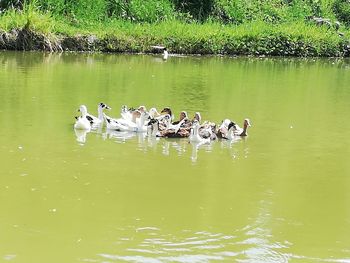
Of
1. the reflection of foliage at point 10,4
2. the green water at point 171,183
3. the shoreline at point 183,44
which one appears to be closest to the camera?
the green water at point 171,183

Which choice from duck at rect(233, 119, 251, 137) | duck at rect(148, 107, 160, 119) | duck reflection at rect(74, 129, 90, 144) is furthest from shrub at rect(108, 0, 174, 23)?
duck reflection at rect(74, 129, 90, 144)

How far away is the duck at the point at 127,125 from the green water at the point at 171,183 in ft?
0.93

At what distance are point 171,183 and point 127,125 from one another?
2.82 m

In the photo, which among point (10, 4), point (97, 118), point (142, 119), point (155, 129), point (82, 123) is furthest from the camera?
point (10, 4)

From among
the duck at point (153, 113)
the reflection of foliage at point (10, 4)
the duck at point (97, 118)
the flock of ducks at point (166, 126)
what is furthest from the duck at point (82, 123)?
the reflection of foliage at point (10, 4)

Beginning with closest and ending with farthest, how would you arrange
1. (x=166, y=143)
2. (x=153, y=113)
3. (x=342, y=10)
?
(x=166, y=143)
(x=153, y=113)
(x=342, y=10)

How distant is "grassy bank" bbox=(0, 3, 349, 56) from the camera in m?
22.3

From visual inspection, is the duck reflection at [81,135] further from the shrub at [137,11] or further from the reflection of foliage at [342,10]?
the reflection of foliage at [342,10]

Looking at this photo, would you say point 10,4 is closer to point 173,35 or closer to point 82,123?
point 173,35

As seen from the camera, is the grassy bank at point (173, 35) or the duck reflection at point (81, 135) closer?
the duck reflection at point (81, 135)

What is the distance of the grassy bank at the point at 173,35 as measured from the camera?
22344mm

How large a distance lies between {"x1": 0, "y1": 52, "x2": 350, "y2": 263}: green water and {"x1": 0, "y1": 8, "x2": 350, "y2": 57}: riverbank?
8380 millimetres

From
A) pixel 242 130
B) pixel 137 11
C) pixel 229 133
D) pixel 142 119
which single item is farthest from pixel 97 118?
pixel 137 11

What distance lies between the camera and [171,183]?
7.58 m
